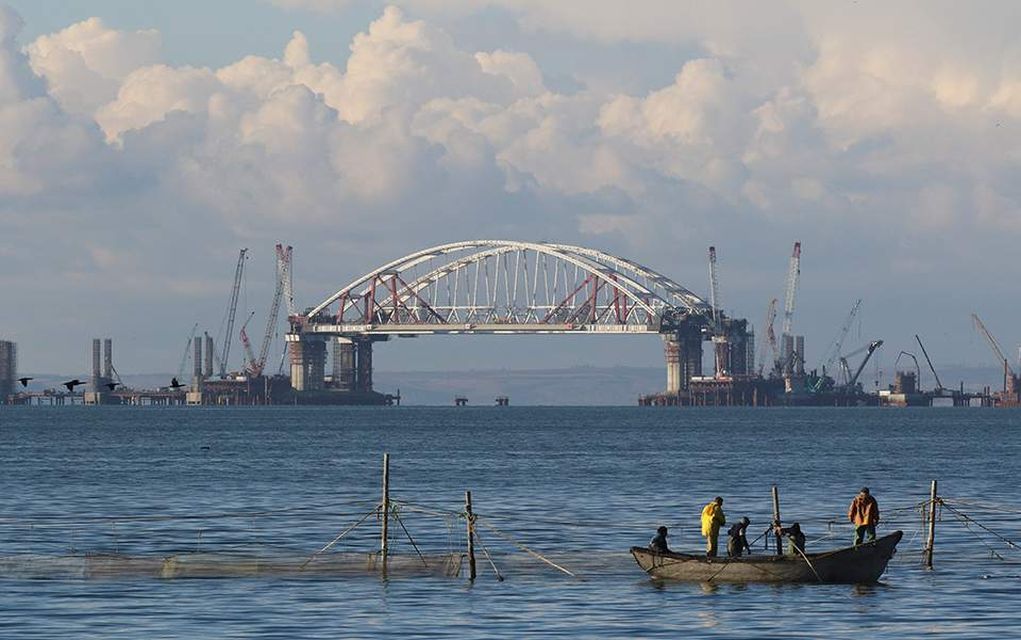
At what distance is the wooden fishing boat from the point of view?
5944cm

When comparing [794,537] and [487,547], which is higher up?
[794,537]

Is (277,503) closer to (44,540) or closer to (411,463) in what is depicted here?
(44,540)

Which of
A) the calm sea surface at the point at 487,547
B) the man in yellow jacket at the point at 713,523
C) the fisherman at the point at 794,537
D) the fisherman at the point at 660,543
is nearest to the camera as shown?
the calm sea surface at the point at 487,547

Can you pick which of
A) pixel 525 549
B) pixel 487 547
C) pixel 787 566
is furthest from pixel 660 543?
pixel 487 547

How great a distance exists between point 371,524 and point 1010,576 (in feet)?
105

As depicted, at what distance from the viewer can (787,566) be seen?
59.4 meters

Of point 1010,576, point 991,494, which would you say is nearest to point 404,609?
point 1010,576

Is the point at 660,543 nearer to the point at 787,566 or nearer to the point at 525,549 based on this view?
the point at 787,566

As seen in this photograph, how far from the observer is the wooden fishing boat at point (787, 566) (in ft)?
195

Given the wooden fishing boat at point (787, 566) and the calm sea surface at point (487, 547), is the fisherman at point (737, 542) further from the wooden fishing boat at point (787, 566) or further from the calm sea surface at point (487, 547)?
the calm sea surface at point (487, 547)

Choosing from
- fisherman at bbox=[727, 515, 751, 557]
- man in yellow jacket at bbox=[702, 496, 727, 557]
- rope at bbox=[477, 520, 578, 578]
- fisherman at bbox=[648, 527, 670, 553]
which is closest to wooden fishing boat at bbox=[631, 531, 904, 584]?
fisherman at bbox=[648, 527, 670, 553]

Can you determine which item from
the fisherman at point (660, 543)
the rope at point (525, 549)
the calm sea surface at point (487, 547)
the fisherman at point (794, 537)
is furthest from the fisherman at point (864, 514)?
the rope at point (525, 549)

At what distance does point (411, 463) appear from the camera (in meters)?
158

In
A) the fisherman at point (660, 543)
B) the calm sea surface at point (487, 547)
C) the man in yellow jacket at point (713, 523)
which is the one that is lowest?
the calm sea surface at point (487, 547)
